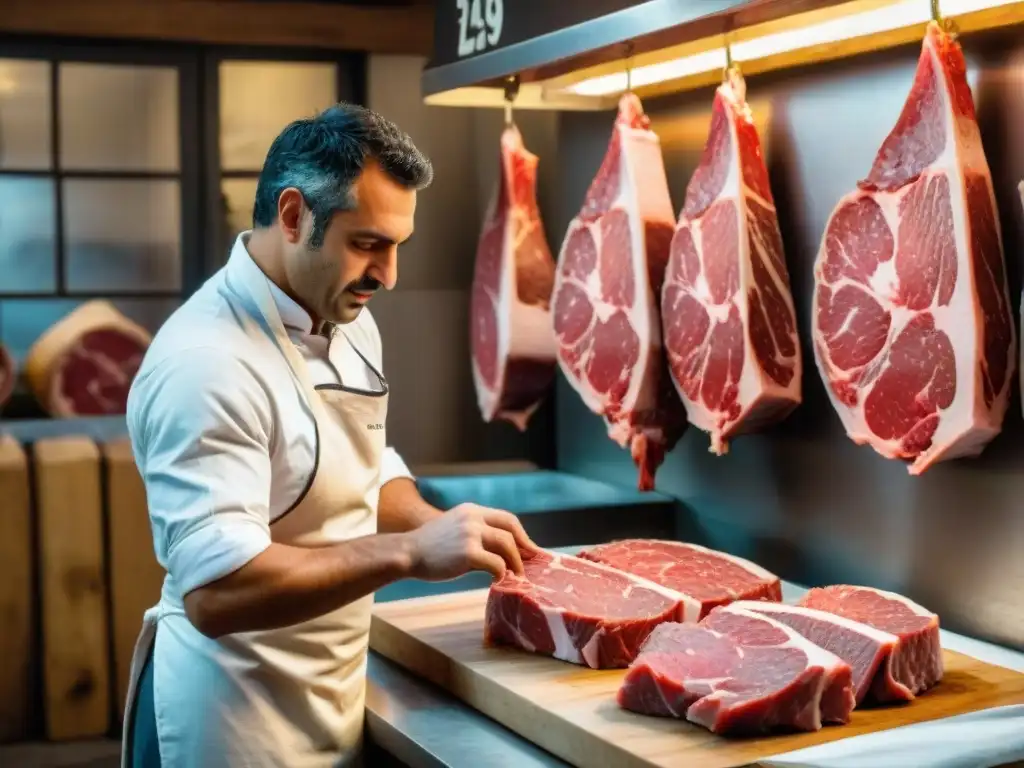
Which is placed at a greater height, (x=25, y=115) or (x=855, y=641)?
(x=25, y=115)

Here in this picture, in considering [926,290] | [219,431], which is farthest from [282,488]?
[926,290]

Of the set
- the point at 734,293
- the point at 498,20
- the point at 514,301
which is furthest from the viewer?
the point at 514,301

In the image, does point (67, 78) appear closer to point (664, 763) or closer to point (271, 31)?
point (271, 31)

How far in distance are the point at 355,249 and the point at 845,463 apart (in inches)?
43.5

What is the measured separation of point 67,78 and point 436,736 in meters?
3.24

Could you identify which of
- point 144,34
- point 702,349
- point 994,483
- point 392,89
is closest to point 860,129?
point 702,349

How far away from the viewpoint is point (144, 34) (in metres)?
4.11

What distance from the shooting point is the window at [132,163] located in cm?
436

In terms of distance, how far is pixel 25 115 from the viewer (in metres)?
4.41

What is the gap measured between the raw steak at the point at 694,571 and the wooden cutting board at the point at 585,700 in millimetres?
250

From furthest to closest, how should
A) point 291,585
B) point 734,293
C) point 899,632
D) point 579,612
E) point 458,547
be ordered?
point 734,293 < point 579,612 < point 899,632 < point 458,547 < point 291,585

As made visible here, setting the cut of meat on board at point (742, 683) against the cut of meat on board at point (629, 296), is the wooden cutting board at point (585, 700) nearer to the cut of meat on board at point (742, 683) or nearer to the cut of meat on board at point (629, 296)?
the cut of meat on board at point (742, 683)

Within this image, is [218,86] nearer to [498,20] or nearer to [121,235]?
[121,235]

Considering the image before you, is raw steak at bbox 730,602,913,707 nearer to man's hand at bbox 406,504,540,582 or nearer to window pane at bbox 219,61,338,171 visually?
man's hand at bbox 406,504,540,582
